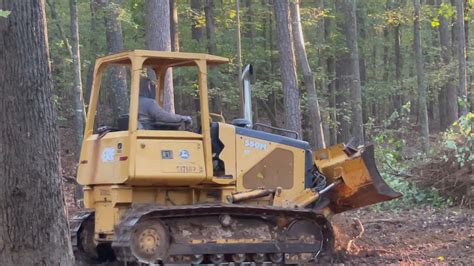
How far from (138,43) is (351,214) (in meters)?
16.3

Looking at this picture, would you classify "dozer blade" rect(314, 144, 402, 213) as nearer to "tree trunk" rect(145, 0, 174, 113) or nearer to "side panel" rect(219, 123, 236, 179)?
"side panel" rect(219, 123, 236, 179)

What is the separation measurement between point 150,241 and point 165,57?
2.26 meters

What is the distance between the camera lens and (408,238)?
37.0ft

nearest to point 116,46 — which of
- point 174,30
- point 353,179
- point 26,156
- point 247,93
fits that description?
point 174,30

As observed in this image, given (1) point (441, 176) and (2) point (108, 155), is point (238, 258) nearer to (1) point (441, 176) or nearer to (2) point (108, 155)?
(2) point (108, 155)

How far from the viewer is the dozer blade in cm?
977

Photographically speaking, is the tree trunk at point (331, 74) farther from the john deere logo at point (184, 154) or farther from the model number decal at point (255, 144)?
the john deere logo at point (184, 154)

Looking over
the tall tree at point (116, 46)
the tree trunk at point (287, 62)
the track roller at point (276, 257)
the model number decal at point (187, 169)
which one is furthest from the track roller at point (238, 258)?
the tall tree at point (116, 46)

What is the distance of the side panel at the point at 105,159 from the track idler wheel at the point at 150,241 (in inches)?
24.1

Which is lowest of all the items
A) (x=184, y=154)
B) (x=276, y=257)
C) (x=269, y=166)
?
(x=276, y=257)

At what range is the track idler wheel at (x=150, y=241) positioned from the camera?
8438 mm

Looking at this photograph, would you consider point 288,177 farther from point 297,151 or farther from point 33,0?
point 33,0

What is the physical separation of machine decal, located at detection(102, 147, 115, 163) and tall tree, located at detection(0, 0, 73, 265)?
5.93ft

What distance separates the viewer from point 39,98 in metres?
6.98
